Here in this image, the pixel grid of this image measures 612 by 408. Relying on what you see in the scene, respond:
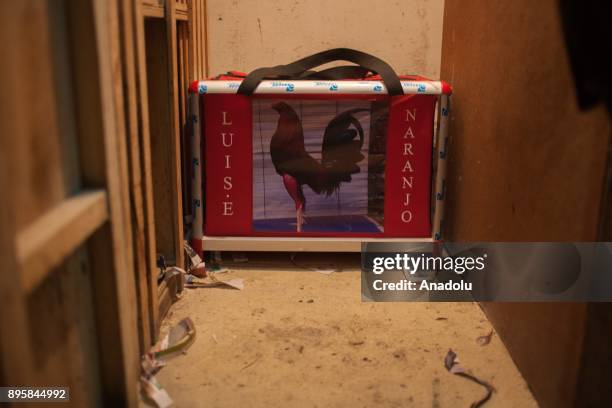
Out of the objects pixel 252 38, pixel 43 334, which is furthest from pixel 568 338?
pixel 252 38

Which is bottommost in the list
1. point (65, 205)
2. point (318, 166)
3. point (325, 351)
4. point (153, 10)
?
point (325, 351)

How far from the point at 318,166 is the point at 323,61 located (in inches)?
15.5

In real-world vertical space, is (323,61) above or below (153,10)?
below

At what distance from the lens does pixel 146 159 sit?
1.57 metres

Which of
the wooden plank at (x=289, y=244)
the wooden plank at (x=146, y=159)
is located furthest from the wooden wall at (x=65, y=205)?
the wooden plank at (x=289, y=244)

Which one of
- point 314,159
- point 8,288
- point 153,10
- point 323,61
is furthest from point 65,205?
point 323,61

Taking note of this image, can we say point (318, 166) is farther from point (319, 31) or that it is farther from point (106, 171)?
point (106, 171)

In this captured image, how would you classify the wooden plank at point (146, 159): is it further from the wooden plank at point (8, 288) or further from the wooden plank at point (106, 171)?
the wooden plank at point (8, 288)

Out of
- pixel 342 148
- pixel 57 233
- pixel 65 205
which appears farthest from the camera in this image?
pixel 342 148

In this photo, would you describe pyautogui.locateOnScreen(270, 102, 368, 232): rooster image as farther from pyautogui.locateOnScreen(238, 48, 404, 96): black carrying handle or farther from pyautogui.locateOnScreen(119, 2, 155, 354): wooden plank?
pyautogui.locateOnScreen(119, 2, 155, 354): wooden plank

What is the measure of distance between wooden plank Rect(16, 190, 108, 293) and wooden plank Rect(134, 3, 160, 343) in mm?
444

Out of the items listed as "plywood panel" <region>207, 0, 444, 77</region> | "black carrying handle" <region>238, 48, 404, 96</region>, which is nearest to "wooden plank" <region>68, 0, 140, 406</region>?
"black carrying handle" <region>238, 48, 404, 96</region>

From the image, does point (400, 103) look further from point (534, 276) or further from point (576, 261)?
point (576, 261)

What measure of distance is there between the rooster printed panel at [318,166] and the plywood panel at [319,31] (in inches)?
23.1
